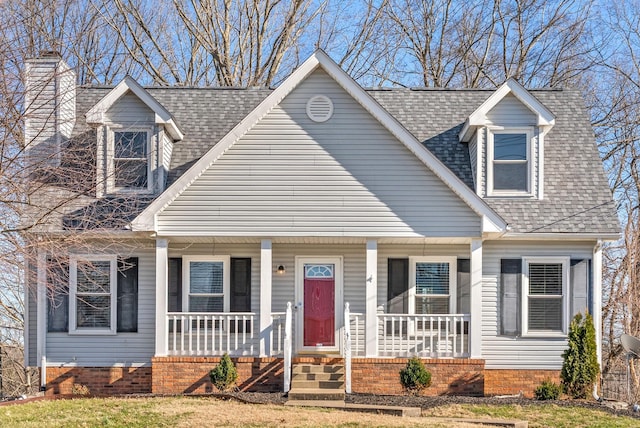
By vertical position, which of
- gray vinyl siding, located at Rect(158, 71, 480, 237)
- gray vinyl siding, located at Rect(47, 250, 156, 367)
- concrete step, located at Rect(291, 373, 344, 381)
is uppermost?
gray vinyl siding, located at Rect(158, 71, 480, 237)

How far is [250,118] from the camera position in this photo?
619 inches

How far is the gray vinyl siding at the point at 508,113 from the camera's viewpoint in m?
16.8

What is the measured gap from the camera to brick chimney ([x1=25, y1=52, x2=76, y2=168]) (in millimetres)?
13164

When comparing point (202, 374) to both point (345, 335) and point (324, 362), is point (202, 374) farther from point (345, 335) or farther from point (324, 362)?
point (345, 335)

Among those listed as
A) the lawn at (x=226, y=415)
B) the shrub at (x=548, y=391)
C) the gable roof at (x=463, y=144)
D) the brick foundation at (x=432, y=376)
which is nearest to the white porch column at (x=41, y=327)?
the gable roof at (x=463, y=144)

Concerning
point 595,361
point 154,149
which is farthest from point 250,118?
point 595,361

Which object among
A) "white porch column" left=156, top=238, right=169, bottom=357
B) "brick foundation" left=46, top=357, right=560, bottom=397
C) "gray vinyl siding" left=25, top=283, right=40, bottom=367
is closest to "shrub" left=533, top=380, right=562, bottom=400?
"brick foundation" left=46, top=357, right=560, bottom=397

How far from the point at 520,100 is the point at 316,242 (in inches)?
217

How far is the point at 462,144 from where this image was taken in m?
18.0

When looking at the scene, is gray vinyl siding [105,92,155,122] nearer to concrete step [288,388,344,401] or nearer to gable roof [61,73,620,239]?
gable roof [61,73,620,239]

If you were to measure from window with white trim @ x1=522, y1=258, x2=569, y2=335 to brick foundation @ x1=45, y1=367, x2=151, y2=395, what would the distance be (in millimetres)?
8428

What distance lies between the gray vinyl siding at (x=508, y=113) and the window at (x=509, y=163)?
0.20 m

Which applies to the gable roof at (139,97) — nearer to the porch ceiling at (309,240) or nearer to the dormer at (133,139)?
the dormer at (133,139)

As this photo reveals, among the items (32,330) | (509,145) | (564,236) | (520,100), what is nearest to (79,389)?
(32,330)
